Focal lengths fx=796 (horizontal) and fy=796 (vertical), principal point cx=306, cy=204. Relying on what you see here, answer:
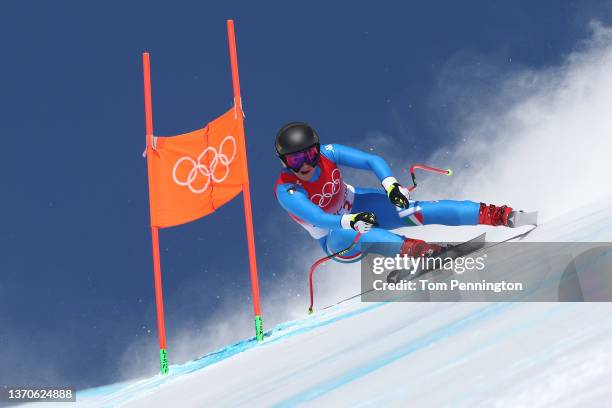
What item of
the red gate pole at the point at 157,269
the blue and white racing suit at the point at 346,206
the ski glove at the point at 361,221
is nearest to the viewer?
the ski glove at the point at 361,221

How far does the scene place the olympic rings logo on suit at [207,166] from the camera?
20.0 ft

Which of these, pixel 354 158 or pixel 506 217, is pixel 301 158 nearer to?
pixel 354 158

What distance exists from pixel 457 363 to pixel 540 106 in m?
8.39

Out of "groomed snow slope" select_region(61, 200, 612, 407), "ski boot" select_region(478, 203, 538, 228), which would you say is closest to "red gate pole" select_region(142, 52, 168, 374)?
"groomed snow slope" select_region(61, 200, 612, 407)

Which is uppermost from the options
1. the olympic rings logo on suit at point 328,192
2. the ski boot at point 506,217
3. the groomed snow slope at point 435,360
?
the olympic rings logo on suit at point 328,192

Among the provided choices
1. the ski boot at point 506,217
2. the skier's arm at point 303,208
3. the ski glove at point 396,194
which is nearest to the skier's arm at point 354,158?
the ski glove at point 396,194

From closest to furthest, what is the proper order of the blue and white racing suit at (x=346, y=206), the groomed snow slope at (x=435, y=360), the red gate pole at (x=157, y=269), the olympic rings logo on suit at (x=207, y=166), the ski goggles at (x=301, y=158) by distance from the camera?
the groomed snow slope at (x=435, y=360), the blue and white racing suit at (x=346, y=206), the ski goggles at (x=301, y=158), the red gate pole at (x=157, y=269), the olympic rings logo on suit at (x=207, y=166)

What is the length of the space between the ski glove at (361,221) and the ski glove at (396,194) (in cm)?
31

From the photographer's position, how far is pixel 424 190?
985 cm

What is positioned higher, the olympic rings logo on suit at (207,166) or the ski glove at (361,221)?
the olympic rings logo on suit at (207,166)

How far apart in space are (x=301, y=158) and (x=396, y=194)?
0.67 metres

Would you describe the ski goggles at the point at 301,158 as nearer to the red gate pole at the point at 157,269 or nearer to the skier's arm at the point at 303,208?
the skier's arm at the point at 303,208

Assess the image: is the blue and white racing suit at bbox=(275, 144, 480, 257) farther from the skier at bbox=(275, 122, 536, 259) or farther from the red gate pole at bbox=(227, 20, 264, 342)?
the red gate pole at bbox=(227, 20, 264, 342)

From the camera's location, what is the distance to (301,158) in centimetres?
529
